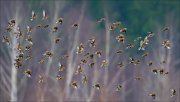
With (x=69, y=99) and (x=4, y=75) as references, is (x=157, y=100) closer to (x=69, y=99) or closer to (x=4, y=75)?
(x=69, y=99)

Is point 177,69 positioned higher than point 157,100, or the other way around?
point 177,69

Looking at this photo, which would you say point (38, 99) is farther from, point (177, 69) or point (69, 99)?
point (177, 69)

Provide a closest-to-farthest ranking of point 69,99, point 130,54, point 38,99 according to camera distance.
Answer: point 38,99
point 69,99
point 130,54

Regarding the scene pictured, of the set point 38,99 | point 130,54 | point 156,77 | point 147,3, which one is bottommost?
point 38,99

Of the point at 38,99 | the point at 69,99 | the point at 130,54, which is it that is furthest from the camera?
the point at 130,54

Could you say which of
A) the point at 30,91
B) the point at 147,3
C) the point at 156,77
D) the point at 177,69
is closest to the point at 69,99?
the point at 30,91

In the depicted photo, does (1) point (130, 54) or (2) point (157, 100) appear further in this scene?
(1) point (130, 54)

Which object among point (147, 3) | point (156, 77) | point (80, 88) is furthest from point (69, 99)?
point (147, 3)
